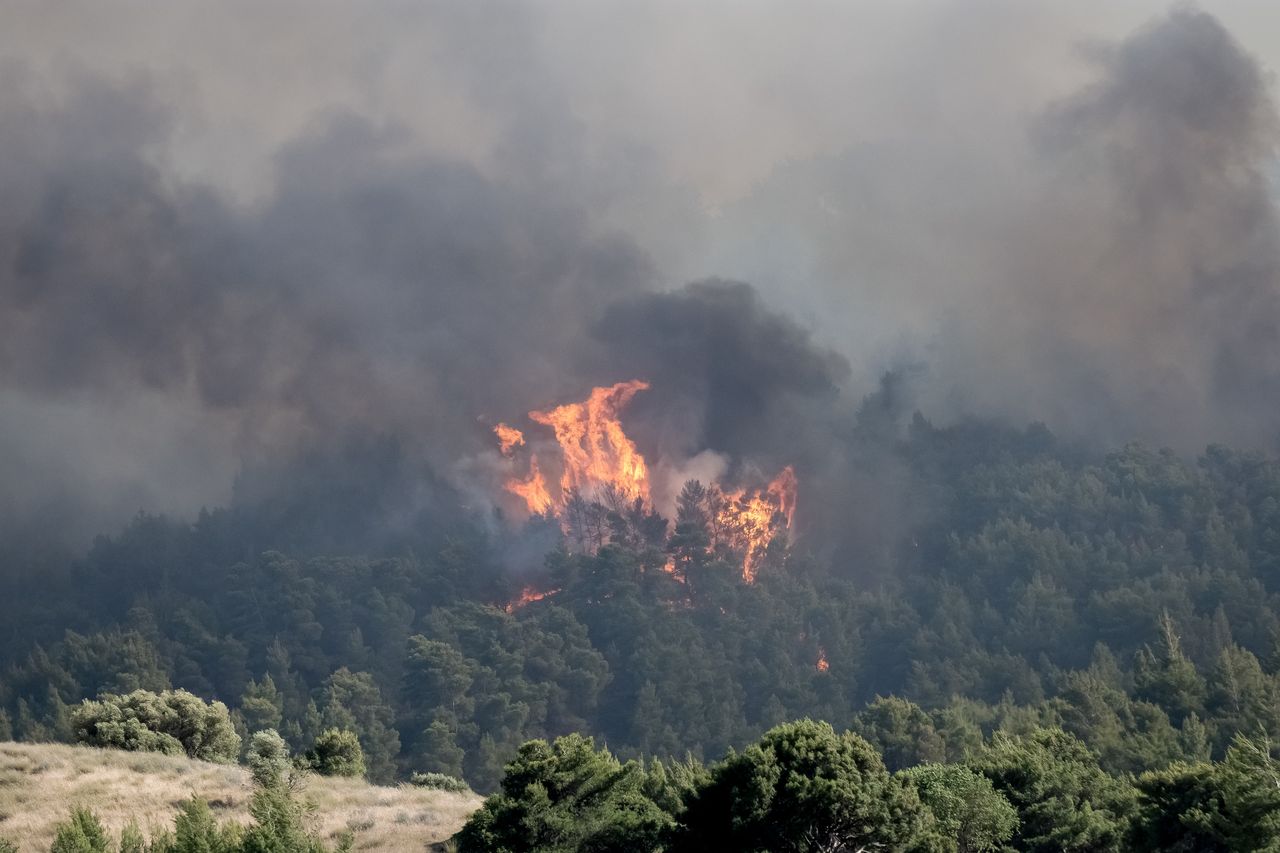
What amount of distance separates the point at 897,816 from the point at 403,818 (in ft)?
112

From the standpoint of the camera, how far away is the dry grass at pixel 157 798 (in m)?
74.9

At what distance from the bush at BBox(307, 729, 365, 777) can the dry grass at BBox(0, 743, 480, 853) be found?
26.5 ft

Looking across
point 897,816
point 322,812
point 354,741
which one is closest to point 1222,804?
point 897,816

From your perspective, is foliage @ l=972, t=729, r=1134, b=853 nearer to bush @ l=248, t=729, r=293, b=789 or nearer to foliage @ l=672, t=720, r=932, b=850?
foliage @ l=672, t=720, r=932, b=850

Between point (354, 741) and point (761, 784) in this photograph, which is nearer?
point (761, 784)

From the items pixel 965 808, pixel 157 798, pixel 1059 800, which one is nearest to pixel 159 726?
pixel 157 798

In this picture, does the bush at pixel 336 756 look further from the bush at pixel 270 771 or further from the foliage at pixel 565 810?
the foliage at pixel 565 810

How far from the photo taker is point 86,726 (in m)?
107

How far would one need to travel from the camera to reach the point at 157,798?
79312 millimetres

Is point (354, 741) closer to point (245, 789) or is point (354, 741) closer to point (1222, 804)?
point (245, 789)

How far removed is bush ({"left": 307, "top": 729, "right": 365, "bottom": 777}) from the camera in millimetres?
105250

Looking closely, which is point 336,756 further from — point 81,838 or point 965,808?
point 965,808

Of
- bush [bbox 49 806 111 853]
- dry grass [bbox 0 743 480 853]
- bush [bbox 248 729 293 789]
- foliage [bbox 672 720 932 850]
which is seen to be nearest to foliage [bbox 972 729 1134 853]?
foliage [bbox 672 720 932 850]

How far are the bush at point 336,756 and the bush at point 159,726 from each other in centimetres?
812
